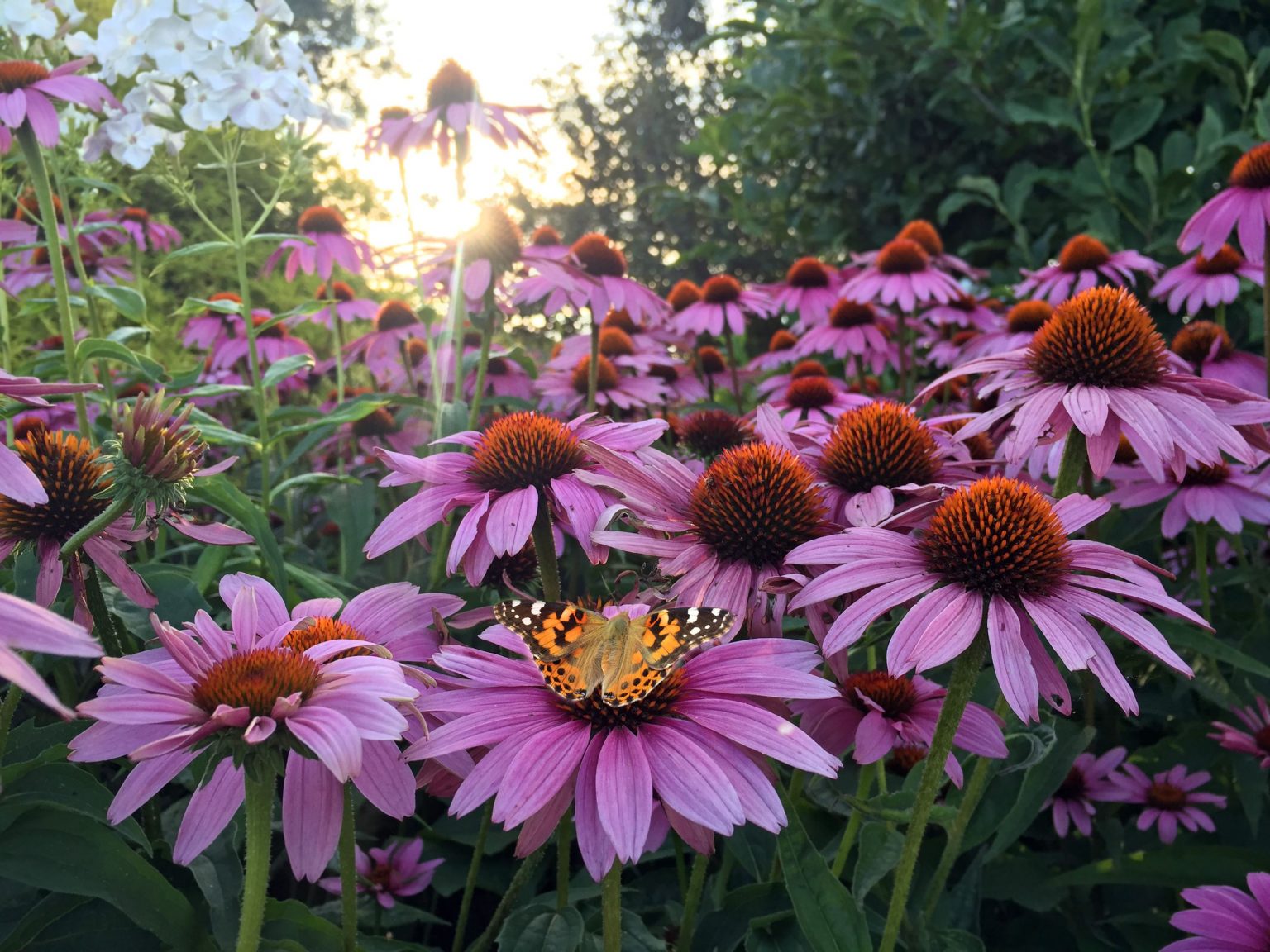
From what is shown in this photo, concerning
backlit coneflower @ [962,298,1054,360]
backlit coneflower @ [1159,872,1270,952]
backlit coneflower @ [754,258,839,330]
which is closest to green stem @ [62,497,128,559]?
backlit coneflower @ [1159,872,1270,952]

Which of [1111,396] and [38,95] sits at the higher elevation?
[38,95]

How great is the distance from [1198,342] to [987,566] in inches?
69.6

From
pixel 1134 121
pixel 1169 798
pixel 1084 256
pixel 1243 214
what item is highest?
pixel 1134 121

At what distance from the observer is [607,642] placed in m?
1.04

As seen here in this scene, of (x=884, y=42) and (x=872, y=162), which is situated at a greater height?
(x=884, y=42)

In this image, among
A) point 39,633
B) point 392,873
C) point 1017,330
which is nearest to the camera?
point 39,633

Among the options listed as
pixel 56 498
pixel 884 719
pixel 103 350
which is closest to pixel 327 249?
pixel 103 350

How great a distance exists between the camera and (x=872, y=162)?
192 inches

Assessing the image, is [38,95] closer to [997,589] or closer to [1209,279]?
[997,589]

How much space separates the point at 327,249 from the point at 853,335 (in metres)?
1.82

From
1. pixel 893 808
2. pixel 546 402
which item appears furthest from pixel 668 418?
pixel 893 808

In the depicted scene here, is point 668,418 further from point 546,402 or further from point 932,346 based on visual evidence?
point 932,346

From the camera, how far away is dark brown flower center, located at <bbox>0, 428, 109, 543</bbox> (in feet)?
4.06

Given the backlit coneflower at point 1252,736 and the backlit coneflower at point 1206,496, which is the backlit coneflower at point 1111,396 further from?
the backlit coneflower at point 1252,736
